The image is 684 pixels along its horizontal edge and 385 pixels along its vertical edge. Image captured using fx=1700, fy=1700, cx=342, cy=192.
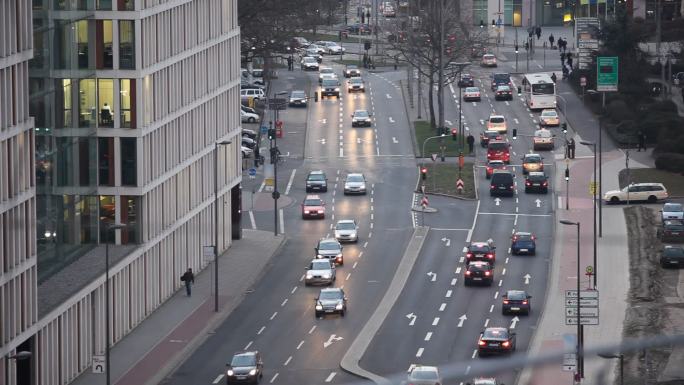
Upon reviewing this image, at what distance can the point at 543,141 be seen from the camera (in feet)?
415

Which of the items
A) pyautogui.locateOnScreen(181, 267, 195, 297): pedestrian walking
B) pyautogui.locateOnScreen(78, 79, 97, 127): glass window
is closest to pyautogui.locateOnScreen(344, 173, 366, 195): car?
pyautogui.locateOnScreen(181, 267, 195, 297): pedestrian walking

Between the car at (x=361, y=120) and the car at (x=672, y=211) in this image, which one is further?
the car at (x=361, y=120)

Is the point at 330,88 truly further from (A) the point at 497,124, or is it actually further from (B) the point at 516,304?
(B) the point at 516,304

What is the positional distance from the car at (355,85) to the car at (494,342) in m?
89.4

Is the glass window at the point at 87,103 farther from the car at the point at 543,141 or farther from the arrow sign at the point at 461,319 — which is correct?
the car at the point at 543,141

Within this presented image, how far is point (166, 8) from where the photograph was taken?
269 feet

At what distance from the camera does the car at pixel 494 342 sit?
70500 mm

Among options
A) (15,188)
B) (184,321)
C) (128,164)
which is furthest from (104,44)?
(15,188)

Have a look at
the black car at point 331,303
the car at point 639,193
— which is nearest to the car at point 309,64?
the car at point 639,193

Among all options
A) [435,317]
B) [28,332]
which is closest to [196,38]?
[435,317]

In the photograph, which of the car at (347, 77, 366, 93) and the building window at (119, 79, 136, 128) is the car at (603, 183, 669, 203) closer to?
the building window at (119, 79, 136, 128)

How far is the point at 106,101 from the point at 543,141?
55763mm

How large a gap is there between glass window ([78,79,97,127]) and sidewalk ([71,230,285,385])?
963 cm

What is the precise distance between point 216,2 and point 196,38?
5.33 metres
